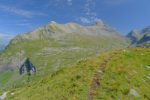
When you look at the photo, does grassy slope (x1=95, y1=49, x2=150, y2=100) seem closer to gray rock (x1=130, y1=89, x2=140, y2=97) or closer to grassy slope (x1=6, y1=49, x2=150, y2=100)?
grassy slope (x1=6, y1=49, x2=150, y2=100)

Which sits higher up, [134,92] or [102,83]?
[102,83]

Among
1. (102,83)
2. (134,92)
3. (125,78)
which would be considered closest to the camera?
(134,92)

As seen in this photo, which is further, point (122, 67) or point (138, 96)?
point (122, 67)

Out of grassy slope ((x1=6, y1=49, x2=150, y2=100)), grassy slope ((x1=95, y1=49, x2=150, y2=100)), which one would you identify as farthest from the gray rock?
grassy slope ((x1=6, y1=49, x2=150, y2=100))

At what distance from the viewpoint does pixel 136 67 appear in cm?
4638

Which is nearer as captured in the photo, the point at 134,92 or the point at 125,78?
the point at 134,92

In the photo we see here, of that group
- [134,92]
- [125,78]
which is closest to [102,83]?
[125,78]

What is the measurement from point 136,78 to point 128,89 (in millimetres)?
4869

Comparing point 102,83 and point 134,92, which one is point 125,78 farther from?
point 102,83

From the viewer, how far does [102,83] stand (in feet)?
127

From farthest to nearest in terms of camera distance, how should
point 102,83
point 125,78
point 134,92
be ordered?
point 125,78 < point 102,83 < point 134,92

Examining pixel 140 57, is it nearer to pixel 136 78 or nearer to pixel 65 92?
pixel 136 78

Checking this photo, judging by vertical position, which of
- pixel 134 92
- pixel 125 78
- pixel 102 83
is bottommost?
pixel 134 92

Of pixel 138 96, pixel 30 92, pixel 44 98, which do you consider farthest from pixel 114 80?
pixel 30 92
